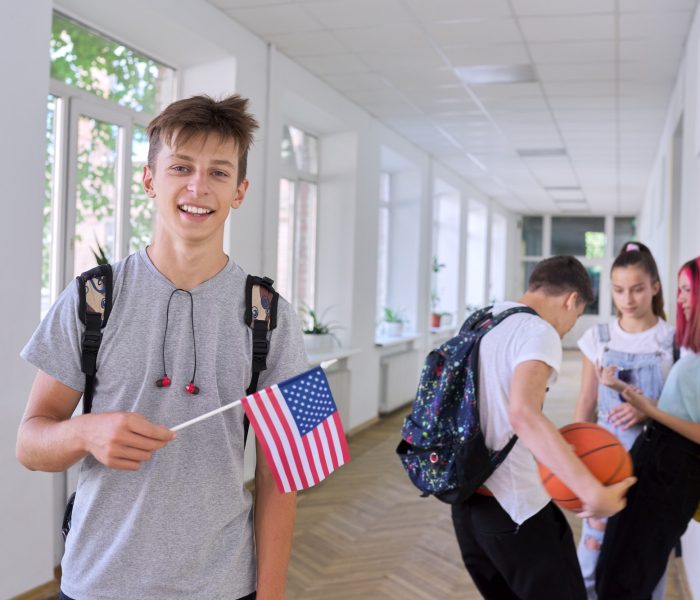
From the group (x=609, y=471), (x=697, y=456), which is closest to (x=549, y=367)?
(x=609, y=471)

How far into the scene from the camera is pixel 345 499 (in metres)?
5.73

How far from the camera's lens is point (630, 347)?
3471 mm

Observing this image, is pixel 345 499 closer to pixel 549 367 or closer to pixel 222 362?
pixel 549 367

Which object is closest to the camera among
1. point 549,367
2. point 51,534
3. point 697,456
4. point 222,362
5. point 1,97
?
point 222,362

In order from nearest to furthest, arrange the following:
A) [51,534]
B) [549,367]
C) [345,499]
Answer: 1. [549,367]
2. [51,534]
3. [345,499]

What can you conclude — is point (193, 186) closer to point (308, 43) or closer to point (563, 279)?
point (563, 279)

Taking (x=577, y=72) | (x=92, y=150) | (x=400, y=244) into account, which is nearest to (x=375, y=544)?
(x=92, y=150)

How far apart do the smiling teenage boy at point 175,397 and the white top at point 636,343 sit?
7.77 ft

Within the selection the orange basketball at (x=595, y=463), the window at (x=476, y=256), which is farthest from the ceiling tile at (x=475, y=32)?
the window at (x=476, y=256)

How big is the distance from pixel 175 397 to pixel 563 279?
165cm

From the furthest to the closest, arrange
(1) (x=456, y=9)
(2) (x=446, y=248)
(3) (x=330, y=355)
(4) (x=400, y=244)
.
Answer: (2) (x=446, y=248) < (4) (x=400, y=244) < (3) (x=330, y=355) < (1) (x=456, y=9)

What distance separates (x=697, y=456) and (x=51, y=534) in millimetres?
3031

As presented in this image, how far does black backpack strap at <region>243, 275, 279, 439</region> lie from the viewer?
1423 millimetres

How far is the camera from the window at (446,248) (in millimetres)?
13258
